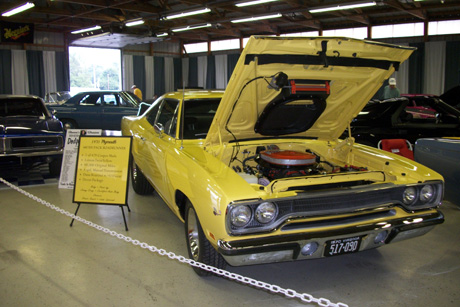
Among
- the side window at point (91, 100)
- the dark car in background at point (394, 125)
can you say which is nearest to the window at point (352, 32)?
the side window at point (91, 100)

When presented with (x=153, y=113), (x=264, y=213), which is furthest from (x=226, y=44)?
(x=264, y=213)

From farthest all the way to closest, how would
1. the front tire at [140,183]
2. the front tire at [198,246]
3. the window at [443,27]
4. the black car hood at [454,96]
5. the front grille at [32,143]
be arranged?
the window at [443,27]
the black car hood at [454,96]
the front grille at [32,143]
the front tire at [140,183]
the front tire at [198,246]

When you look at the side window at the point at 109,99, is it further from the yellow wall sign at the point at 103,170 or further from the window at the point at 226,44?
the window at the point at 226,44

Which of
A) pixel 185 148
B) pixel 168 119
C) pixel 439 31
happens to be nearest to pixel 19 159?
pixel 168 119

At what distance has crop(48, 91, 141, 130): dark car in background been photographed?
11.6m

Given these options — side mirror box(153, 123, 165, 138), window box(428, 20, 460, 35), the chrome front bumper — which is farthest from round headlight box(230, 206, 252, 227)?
window box(428, 20, 460, 35)

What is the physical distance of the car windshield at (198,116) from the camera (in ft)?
13.1

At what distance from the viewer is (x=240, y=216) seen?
2637mm

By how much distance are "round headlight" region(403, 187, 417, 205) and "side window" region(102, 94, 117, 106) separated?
10.0 metres

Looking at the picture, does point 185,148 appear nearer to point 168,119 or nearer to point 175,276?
point 168,119

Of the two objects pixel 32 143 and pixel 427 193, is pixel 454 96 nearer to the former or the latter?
pixel 427 193

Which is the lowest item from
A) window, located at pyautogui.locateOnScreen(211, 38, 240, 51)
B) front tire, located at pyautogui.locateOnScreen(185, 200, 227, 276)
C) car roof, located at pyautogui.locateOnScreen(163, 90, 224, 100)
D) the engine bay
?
front tire, located at pyautogui.locateOnScreen(185, 200, 227, 276)

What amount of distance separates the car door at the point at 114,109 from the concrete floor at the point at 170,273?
7.32 meters

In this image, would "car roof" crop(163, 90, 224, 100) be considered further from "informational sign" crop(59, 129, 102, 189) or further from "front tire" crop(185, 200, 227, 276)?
"informational sign" crop(59, 129, 102, 189)
